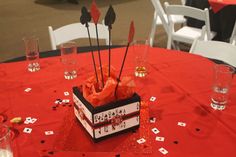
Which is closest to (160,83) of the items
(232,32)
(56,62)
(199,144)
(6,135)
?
(199,144)

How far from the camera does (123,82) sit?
1139 mm

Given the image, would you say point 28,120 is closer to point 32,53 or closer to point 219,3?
point 32,53

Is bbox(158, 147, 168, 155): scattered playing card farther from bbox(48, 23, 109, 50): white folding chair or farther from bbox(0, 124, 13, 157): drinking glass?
bbox(48, 23, 109, 50): white folding chair

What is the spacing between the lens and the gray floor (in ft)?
13.4

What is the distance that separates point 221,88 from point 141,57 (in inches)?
17.5

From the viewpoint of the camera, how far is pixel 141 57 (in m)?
1.63

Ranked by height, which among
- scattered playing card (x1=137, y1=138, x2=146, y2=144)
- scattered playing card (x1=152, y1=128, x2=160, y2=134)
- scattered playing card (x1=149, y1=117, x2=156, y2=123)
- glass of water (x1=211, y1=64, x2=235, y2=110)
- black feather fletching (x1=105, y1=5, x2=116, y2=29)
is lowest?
scattered playing card (x1=137, y1=138, x2=146, y2=144)

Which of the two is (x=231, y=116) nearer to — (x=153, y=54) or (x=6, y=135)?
(x=153, y=54)

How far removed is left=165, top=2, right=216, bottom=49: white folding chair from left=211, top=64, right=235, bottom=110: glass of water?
139cm

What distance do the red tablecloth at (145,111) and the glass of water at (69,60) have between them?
0.12 feet

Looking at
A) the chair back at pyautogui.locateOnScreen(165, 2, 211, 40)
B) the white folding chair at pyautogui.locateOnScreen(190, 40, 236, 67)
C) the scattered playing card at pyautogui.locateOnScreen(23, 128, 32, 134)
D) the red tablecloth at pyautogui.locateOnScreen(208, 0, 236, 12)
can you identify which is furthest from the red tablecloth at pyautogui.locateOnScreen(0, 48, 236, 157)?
the red tablecloth at pyautogui.locateOnScreen(208, 0, 236, 12)

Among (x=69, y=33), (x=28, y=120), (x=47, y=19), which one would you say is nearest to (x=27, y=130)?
(x=28, y=120)

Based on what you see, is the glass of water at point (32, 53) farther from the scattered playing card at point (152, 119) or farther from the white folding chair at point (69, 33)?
the scattered playing card at point (152, 119)

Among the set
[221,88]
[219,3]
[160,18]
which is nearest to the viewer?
[221,88]
